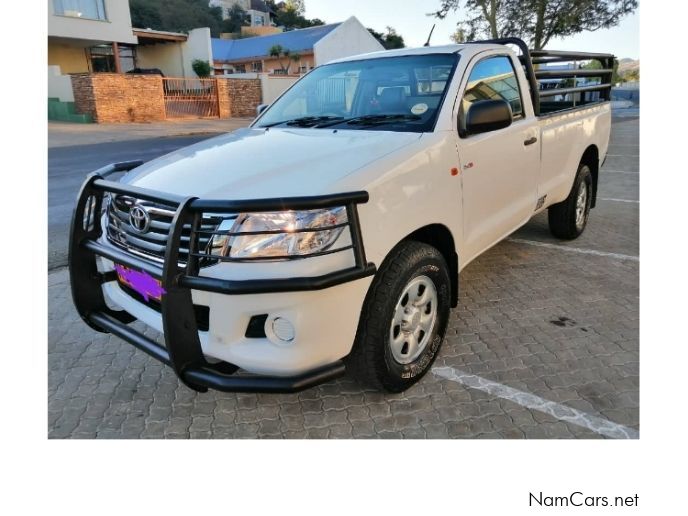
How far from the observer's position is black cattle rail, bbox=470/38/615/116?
4.21 meters

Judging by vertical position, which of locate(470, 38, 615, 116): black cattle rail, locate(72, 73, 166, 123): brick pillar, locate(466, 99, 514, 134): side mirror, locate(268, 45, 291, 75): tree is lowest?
locate(466, 99, 514, 134): side mirror

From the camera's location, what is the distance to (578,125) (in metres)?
4.97

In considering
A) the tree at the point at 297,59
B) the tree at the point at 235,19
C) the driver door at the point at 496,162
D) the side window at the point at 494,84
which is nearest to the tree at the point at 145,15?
the tree at the point at 297,59

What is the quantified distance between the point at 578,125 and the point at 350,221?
12.2 ft

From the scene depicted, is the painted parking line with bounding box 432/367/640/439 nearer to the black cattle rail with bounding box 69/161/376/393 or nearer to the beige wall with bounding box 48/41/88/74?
Result: the black cattle rail with bounding box 69/161/376/393

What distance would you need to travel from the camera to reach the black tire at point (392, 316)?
8.17ft

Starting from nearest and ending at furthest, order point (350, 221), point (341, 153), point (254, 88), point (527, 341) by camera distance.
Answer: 1. point (350, 221)
2. point (341, 153)
3. point (527, 341)
4. point (254, 88)

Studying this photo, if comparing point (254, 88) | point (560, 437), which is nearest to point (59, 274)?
point (560, 437)

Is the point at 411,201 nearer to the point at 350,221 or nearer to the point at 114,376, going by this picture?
the point at 350,221

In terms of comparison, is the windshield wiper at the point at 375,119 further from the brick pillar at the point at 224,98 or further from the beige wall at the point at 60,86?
the brick pillar at the point at 224,98

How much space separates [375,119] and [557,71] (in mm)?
2667

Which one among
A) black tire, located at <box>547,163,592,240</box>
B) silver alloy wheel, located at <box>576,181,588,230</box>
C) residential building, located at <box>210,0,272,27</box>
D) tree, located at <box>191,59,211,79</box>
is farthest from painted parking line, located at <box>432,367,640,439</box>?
residential building, located at <box>210,0,272,27</box>

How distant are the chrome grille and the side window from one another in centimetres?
184

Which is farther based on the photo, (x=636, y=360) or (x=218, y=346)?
(x=636, y=360)
